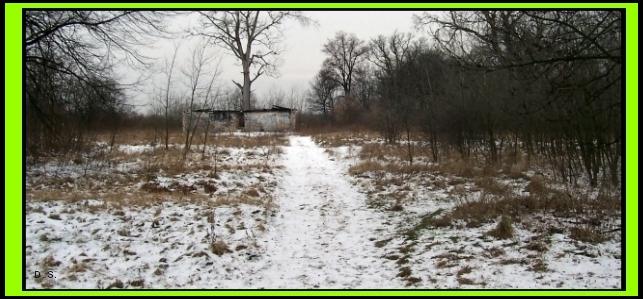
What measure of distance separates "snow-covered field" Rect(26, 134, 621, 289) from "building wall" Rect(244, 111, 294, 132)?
2584 cm

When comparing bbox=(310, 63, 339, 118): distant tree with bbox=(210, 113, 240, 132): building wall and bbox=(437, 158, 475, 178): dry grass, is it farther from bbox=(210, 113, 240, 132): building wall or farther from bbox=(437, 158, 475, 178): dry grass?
bbox=(437, 158, 475, 178): dry grass

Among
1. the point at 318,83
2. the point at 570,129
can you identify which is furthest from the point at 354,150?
the point at 318,83

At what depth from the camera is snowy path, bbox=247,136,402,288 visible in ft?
17.1

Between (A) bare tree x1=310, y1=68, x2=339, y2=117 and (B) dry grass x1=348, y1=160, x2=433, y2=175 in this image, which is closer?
(B) dry grass x1=348, y1=160, x2=433, y2=175

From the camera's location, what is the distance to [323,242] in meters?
6.62

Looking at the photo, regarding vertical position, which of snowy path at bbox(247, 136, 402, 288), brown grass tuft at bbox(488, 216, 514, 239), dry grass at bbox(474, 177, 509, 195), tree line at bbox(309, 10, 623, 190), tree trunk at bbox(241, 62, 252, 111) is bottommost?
snowy path at bbox(247, 136, 402, 288)

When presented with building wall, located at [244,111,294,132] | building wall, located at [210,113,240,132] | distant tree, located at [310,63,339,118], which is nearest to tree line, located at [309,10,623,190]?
building wall, located at [244,111,294,132]

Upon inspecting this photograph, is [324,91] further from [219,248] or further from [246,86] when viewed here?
[219,248]

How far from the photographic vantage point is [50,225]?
655 centimetres

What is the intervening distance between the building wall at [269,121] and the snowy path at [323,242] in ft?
84.1

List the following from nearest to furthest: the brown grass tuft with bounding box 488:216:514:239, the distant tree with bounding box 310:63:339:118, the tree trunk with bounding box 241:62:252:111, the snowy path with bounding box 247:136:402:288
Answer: the snowy path with bounding box 247:136:402:288 → the brown grass tuft with bounding box 488:216:514:239 → the tree trunk with bounding box 241:62:252:111 → the distant tree with bounding box 310:63:339:118

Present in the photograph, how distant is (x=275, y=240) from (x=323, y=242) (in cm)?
76

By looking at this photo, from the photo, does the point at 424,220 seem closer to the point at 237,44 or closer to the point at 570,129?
the point at 570,129

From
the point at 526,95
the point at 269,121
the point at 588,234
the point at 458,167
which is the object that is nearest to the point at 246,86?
the point at 269,121
